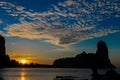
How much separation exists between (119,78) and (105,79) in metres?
12.9

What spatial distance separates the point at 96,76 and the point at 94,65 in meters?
7.15

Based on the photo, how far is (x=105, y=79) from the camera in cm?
9975

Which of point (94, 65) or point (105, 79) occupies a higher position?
point (94, 65)

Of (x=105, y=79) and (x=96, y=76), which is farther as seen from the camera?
(x=105, y=79)

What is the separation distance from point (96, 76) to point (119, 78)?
897 cm

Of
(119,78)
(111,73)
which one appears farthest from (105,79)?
(119,78)

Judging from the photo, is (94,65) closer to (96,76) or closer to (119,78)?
(96,76)

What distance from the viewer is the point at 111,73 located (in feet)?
319

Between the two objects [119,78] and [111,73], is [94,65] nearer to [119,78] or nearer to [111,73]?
[111,73]

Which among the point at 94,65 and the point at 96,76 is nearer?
the point at 96,76

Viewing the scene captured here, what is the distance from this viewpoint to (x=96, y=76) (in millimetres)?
91875

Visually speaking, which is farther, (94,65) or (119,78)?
(94,65)

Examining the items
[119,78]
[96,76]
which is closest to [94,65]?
[96,76]

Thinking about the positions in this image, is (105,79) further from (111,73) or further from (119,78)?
(119,78)
